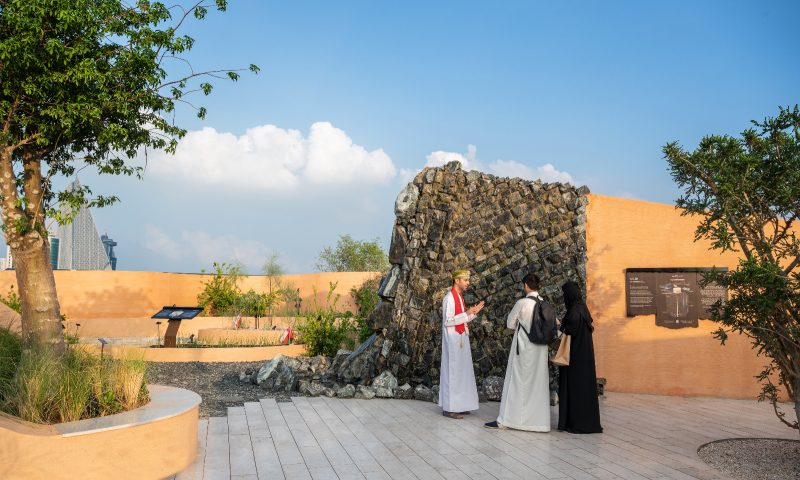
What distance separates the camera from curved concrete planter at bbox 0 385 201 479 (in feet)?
14.1

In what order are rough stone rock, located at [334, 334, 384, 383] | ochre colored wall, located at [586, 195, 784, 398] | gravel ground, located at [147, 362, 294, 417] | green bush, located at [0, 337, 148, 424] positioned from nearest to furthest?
green bush, located at [0, 337, 148, 424]
gravel ground, located at [147, 362, 294, 417]
rough stone rock, located at [334, 334, 384, 383]
ochre colored wall, located at [586, 195, 784, 398]

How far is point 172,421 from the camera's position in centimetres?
505

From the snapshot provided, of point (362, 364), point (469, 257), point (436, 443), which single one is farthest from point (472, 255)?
point (436, 443)

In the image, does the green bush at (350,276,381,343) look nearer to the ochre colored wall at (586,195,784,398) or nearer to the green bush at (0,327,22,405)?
the ochre colored wall at (586,195,784,398)

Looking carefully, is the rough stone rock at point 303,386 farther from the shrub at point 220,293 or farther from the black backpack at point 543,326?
the shrub at point 220,293

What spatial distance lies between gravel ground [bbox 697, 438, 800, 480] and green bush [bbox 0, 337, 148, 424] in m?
5.44

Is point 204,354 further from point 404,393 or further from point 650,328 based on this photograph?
point 650,328

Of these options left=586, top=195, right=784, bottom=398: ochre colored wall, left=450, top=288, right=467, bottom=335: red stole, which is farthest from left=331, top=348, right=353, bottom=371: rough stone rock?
left=586, top=195, right=784, bottom=398: ochre colored wall

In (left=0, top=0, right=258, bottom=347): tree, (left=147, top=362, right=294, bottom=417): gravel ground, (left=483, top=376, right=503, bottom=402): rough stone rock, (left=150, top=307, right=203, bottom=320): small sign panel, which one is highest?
(left=0, top=0, right=258, bottom=347): tree

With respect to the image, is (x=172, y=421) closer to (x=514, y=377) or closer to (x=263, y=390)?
(x=514, y=377)

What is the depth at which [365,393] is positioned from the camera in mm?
8812

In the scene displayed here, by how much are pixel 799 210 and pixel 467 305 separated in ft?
16.0

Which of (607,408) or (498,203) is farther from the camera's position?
(498,203)

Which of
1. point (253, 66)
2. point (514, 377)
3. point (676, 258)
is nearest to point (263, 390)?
point (514, 377)
